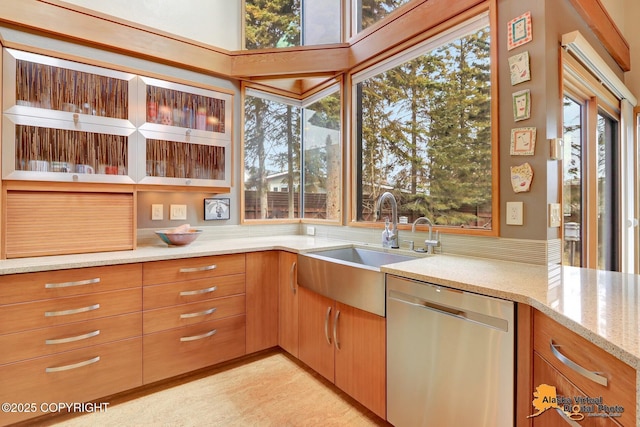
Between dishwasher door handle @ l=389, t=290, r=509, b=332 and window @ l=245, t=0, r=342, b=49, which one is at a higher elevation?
window @ l=245, t=0, r=342, b=49

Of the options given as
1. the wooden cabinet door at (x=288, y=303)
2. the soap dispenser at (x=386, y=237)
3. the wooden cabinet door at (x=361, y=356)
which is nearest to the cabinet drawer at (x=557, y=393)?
the wooden cabinet door at (x=361, y=356)

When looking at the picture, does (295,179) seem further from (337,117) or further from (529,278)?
(529,278)

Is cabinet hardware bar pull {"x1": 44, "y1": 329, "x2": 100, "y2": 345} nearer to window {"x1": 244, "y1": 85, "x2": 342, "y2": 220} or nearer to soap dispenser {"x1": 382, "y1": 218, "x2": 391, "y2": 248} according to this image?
window {"x1": 244, "y1": 85, "x2": 342, "y2": 220}

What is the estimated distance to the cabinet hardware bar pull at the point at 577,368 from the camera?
748 millimetres

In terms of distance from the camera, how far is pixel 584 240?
79.7 inches

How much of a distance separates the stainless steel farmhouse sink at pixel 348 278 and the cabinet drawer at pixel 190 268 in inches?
19.4

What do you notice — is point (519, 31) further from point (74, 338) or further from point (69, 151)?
point (74, 338)

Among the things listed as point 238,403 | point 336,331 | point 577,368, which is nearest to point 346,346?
point 336,331

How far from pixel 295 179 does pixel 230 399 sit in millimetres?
2096

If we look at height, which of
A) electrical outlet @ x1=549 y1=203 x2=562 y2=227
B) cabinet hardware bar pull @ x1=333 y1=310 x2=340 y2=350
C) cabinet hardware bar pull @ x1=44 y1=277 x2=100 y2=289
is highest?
electrical outlet @ x1=549 y1=203 x2=562 y2=227

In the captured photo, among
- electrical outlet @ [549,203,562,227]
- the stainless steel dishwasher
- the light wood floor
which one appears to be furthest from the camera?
the light wood floor

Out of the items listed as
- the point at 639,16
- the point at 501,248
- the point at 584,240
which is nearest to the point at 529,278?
the point at 501,248

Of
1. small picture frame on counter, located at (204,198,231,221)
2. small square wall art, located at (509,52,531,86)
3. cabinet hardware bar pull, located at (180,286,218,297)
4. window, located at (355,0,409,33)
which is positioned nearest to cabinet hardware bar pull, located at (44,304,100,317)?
cabinet hardware bar pull, located at (180,286,218,297)

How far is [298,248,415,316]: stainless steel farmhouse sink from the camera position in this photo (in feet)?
5.06
